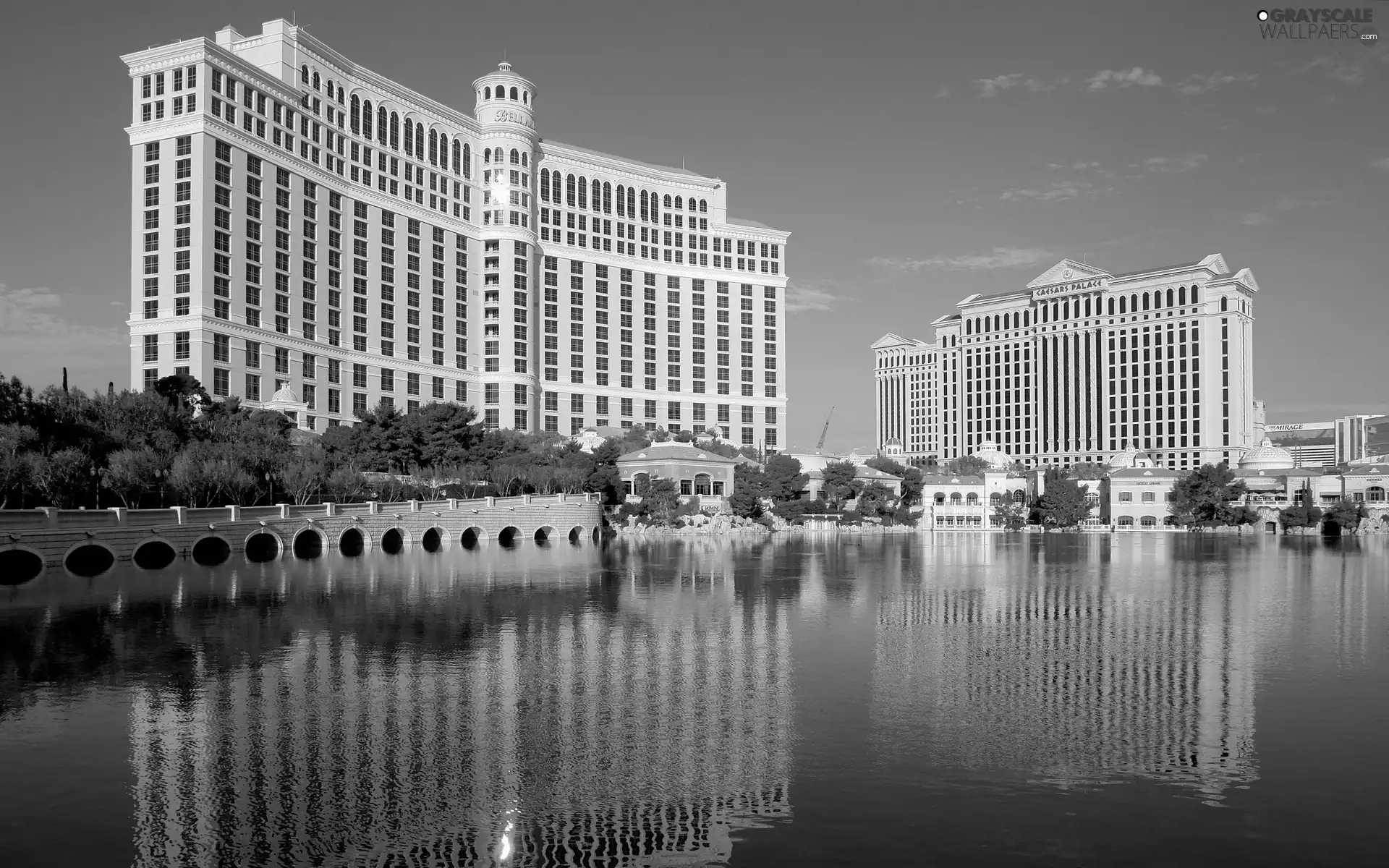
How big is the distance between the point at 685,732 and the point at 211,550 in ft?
166

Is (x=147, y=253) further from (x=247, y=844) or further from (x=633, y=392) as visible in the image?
(x=247, y=844)

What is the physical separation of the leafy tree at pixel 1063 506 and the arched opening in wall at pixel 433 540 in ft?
260

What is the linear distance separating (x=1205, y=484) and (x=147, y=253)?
115 m

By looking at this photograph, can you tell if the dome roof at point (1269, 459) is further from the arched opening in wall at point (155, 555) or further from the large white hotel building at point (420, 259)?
the arched opening in wall at point (155, 555)

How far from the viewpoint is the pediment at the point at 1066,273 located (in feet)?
578

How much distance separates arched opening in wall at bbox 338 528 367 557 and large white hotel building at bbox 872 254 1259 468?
132 metres

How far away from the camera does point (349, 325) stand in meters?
113

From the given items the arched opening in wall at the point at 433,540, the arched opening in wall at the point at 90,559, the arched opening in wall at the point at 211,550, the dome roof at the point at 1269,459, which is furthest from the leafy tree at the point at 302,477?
the dome roof at the point at 1269,459

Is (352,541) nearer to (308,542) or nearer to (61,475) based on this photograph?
(308,542)

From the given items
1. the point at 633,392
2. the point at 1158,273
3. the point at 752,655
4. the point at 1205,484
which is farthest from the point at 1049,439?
the point at 752,655

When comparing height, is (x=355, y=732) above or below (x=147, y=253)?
below

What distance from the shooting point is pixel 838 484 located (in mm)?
120812

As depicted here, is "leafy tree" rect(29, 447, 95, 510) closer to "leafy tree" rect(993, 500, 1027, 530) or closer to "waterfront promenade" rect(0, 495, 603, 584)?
"waterfront promenade" rect(0, 495, 603, 584)

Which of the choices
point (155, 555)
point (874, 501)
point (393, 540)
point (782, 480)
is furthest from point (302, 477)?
point (874, 501)
